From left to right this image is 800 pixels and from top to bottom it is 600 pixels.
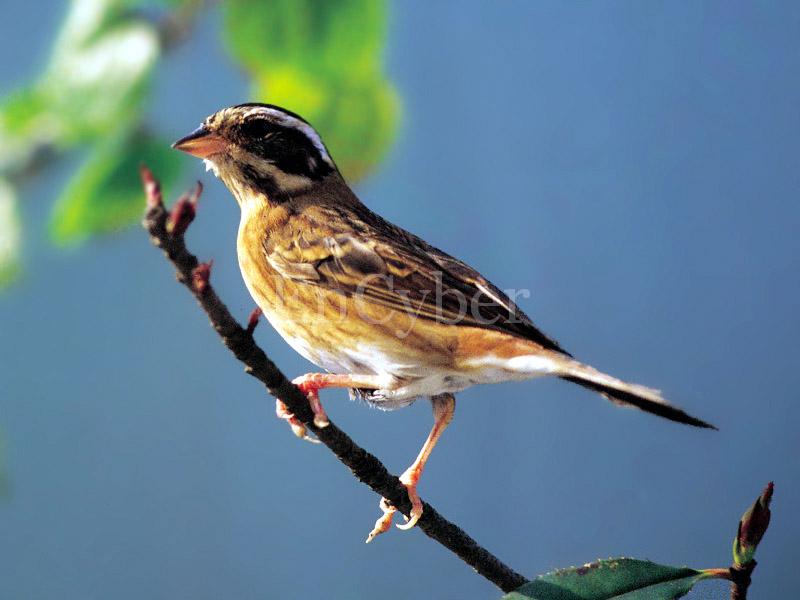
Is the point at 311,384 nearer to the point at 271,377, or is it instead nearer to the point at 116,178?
the point at 271,377

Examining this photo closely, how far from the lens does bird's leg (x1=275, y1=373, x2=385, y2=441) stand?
716 mm

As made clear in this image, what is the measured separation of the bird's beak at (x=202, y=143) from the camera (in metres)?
0.85

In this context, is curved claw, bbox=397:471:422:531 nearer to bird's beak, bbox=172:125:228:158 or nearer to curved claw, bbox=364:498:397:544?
curved claw, bbox=364:498:397:544

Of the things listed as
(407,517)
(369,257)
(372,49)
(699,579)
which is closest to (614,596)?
(699,579)

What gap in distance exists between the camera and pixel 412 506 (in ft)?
2.62

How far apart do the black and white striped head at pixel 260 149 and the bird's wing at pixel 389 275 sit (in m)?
0.07

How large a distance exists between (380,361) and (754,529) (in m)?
0.35

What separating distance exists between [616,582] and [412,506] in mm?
181

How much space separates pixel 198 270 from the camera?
1.70 feet

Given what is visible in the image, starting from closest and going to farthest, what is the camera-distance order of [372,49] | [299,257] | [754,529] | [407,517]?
[754,529] < [407,517] < [299,257] < [372,49]

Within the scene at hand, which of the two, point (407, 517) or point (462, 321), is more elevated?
point (462, 321)

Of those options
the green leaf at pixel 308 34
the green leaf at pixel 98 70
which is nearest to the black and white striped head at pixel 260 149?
the green leaf at pixel 308 34

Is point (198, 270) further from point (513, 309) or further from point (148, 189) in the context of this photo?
point (513, 309)

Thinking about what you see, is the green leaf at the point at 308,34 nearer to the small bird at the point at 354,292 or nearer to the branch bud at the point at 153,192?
the small bird at the point at 354,292
